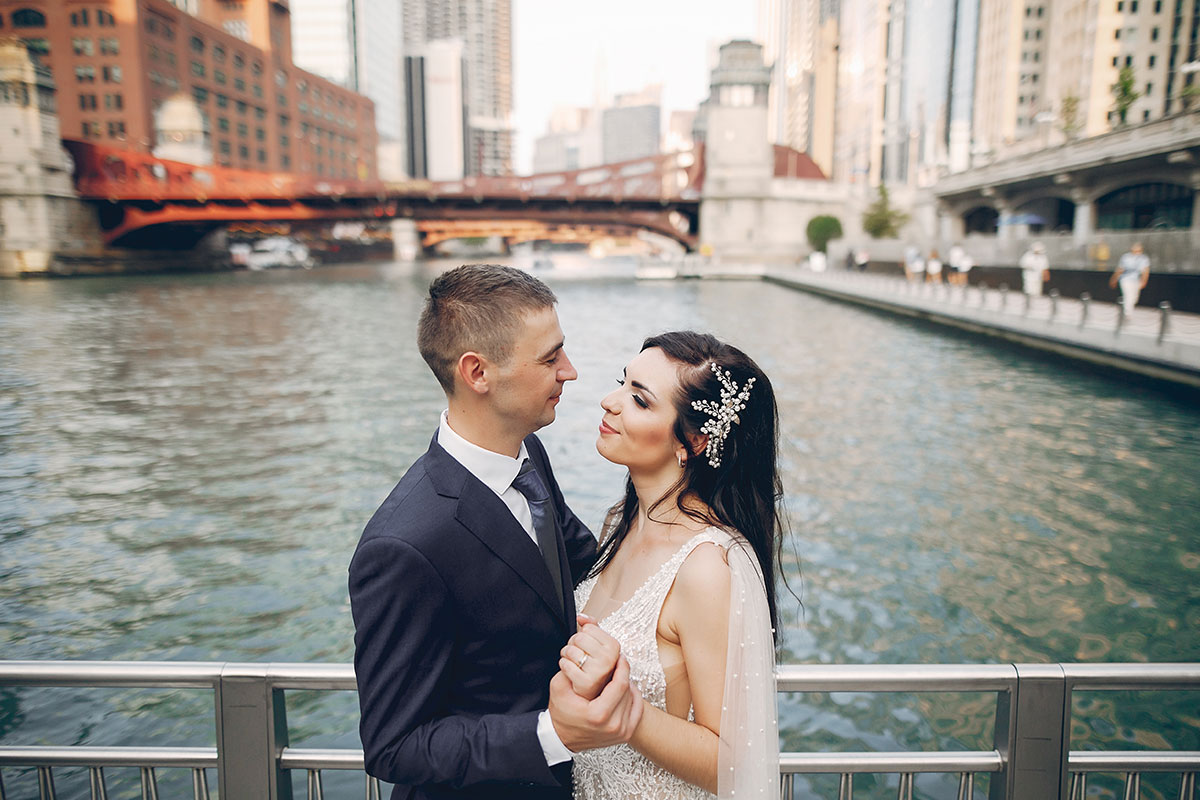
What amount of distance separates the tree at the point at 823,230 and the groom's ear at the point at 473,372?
61520 mm

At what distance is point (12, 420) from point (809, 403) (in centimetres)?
1286

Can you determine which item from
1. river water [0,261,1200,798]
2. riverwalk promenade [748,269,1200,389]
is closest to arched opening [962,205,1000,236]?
riverwalk promenade [748,269,1200,389]

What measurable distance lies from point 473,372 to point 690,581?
65 cm

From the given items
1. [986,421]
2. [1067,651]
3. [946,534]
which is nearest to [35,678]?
[1067,651]

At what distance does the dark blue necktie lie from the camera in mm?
1928

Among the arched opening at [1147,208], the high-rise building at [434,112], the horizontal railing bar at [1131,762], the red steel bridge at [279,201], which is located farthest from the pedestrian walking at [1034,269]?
the high-rise building at [434,112]

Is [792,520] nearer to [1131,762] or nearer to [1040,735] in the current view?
[1131,762]

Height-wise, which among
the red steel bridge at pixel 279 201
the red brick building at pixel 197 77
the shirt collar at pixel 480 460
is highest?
the red brick building at pixel 197 77

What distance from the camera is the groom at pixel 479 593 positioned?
5.59 ft

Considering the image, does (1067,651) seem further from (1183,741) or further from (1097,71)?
(1097,71)

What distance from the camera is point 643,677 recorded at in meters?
1.97

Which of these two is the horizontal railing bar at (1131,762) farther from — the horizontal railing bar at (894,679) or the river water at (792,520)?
the river water at (792,520)

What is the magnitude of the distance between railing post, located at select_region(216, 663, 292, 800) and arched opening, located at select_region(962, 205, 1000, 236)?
58.0 metres

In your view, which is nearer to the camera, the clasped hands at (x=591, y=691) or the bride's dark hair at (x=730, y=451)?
the clasped hands at (x=591, y=691)
